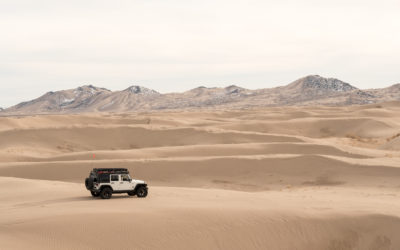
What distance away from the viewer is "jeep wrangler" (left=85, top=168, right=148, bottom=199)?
14.7 m

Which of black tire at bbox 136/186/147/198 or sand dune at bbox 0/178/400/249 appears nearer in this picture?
sand dune at bbox 0/178/400/249

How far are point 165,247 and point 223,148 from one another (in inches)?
789

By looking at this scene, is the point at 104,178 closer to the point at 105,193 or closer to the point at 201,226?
the point at 105,193

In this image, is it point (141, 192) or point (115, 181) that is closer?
point (115, 181)

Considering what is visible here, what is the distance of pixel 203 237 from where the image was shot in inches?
414

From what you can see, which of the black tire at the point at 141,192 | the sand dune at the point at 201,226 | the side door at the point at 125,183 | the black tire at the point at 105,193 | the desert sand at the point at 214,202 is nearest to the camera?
the sand dune at the point at 201,226

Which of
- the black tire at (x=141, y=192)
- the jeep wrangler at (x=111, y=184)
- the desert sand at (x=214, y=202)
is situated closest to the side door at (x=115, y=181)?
the jeep wrangler at (x=111, y=184)

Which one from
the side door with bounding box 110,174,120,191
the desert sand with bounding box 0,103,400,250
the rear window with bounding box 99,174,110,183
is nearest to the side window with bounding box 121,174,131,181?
the side door with bounding box 110,174,120,191

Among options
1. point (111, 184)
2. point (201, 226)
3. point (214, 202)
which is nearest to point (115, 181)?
point (111, 184)

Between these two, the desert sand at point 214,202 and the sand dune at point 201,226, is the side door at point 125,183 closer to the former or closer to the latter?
the desert sand at point 214,202

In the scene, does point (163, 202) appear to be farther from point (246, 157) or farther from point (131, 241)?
point (246, 157)

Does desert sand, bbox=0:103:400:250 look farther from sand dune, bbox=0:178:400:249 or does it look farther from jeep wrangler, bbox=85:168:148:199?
jeep wrangler, bbox=85:168:148:199

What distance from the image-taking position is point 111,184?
14.7 m

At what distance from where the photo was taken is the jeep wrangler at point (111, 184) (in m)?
14.7
